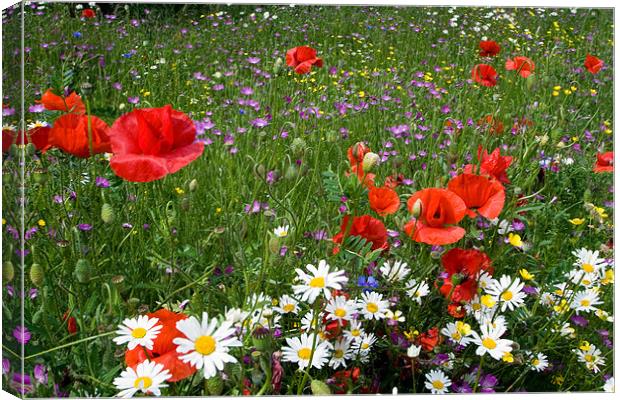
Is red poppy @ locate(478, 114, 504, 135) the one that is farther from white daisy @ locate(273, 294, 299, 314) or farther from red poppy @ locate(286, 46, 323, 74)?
white daisy @ locate(273, 294, 299, 314)

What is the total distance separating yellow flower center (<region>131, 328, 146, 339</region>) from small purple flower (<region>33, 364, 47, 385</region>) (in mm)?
154

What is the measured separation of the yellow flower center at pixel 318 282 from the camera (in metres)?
0.89

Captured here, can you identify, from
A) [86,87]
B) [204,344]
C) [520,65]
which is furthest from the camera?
[520,65]

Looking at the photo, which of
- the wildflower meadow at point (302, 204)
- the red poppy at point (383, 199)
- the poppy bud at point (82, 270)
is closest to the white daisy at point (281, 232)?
the wildflower meadow at point (302, 204)

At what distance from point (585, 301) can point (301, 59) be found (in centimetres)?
57

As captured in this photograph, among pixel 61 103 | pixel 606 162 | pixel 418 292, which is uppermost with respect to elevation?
pixel 61 103

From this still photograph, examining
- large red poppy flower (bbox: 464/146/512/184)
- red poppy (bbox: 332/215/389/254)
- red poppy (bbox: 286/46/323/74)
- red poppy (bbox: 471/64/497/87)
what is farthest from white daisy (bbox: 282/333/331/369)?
red poppy (bbox: 471/64/497/87)

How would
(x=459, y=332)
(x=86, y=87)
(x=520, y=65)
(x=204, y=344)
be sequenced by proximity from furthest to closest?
(x=520, y=65) → (x=86, y=87) → (x=459, y=332) → (x=204, y=344)

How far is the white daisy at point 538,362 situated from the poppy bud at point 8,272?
71 cm

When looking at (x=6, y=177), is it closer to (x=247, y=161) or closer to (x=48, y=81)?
(x=48, y=81)

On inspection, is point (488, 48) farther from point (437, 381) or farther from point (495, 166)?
point (437, 381)

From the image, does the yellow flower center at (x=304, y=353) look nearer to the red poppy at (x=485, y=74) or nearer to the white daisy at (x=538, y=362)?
the white daisy at (x=538, y=362)

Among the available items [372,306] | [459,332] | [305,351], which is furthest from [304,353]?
[459,332]

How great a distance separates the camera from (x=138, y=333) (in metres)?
0.88
